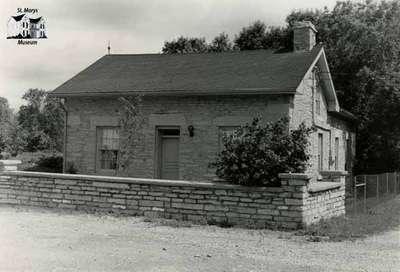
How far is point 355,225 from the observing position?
11688 millimetres

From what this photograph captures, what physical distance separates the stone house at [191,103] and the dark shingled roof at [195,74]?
0.12 ft

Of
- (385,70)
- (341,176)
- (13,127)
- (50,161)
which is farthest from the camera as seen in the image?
(13,127)

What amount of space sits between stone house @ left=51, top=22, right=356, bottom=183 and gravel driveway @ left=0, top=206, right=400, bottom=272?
20.5 ft

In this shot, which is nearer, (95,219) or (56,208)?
(95,219)

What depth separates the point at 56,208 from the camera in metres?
13.1

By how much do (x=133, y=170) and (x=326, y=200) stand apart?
8037 mm

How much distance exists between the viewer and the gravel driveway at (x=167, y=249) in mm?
7387

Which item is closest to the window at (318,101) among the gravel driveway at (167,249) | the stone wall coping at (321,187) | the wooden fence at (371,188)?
the wooden fence at (371,188)

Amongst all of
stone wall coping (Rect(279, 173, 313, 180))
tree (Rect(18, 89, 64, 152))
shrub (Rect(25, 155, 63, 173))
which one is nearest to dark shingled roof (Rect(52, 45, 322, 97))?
shrub (Rect(25, 155, 63, 173))

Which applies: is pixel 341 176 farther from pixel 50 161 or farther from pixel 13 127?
pixel 13 127

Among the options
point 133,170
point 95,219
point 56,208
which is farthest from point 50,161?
point 95,219

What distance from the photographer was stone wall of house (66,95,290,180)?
16484 mm

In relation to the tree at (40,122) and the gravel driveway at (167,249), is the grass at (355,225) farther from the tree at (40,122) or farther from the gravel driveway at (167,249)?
the tree at (40,122)

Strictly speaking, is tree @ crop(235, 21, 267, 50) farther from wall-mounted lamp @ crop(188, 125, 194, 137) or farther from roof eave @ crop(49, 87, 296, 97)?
wall-mounted lamp @ crop(188, 125, 194, 137)
